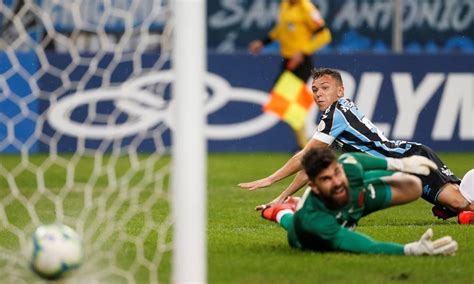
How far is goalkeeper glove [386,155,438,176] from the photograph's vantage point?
611 centimetres

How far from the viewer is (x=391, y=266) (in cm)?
586

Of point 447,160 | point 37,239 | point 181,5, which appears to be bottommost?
point 447,160

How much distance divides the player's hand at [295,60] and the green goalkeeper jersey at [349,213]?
7706 mm

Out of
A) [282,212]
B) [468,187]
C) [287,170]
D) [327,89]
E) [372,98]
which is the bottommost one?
[372,98]

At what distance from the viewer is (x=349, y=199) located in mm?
6156

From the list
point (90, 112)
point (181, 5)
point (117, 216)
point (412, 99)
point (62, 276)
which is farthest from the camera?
point (412, 99)

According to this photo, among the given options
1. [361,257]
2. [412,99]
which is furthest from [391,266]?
[412,99]

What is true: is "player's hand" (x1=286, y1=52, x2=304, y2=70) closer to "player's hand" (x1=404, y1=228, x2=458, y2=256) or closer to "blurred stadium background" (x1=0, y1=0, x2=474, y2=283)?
"blurred stadium background" (x1=0, y1=0, x2=474, y2=283)

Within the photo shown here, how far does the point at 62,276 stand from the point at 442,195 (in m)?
3.36

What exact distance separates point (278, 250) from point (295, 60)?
25.4 feet

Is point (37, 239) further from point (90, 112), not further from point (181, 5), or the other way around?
point (90, 112)

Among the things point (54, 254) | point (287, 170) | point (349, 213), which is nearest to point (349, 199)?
point (349, 213)

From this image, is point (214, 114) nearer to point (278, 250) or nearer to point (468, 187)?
point (468, 187)

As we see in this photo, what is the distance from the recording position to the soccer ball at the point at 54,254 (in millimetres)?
5219
